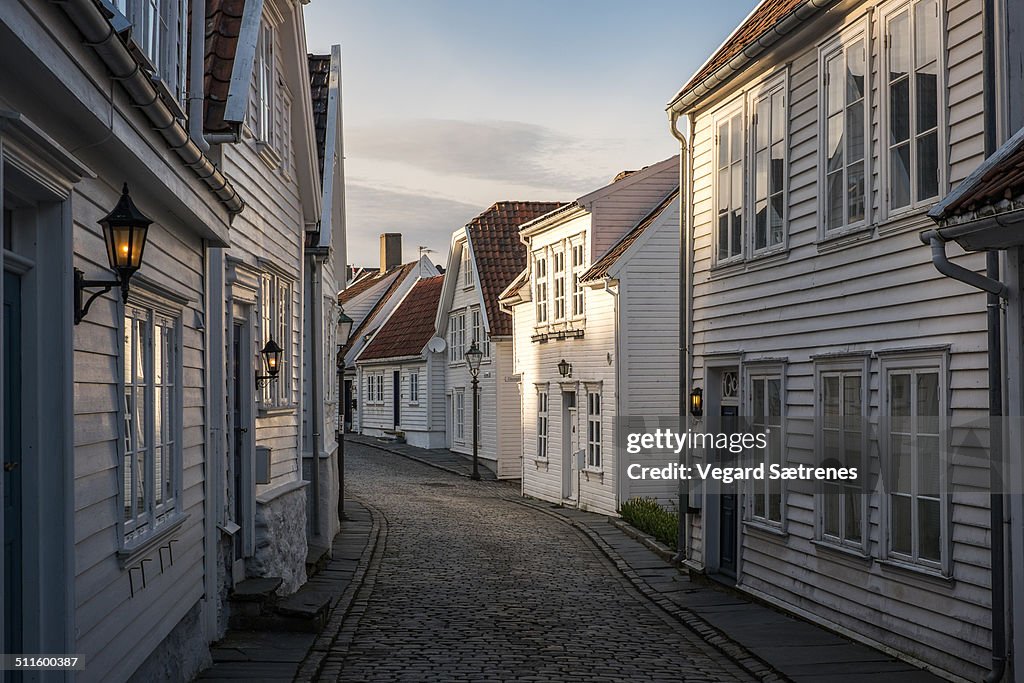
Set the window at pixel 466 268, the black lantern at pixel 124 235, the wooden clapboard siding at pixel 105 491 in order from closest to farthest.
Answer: the wooden clapboard siding at pixel 105 491 → the black lantern at pixel 124 235 → the window at pixel 466 268

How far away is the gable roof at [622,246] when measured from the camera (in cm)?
2270

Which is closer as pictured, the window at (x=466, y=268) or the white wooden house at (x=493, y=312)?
the white wooden house at (x=493, y=312)

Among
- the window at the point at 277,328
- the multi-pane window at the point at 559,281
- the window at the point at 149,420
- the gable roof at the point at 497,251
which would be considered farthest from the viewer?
the gable roof at the point at 497,251

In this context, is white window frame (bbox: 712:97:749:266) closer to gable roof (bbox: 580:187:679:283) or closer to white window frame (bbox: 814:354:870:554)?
white window frame (bbox: 814:354:870:554)

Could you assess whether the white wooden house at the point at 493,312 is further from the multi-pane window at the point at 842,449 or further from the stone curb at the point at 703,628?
the multi-pane window at the point at 842,449

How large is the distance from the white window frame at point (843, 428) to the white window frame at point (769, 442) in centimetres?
83

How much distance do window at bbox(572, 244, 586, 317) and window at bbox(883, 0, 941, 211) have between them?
48.1 feet

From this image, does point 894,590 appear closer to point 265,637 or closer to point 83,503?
point 265,637

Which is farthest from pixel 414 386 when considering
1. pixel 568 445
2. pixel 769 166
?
pixel 769 166

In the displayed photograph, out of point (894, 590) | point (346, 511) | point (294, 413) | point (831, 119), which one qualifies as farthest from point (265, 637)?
point (346, 511)

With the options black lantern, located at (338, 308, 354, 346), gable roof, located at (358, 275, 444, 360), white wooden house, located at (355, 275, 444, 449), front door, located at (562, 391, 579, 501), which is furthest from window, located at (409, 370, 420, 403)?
black lantern, located at (338, 308, 354, 346)

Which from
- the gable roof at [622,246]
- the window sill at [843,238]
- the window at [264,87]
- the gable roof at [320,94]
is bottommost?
the window sill at [843,238]

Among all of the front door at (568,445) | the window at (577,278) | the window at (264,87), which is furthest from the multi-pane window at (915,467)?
the front door at (568,445)

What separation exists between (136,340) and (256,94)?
5233mm
